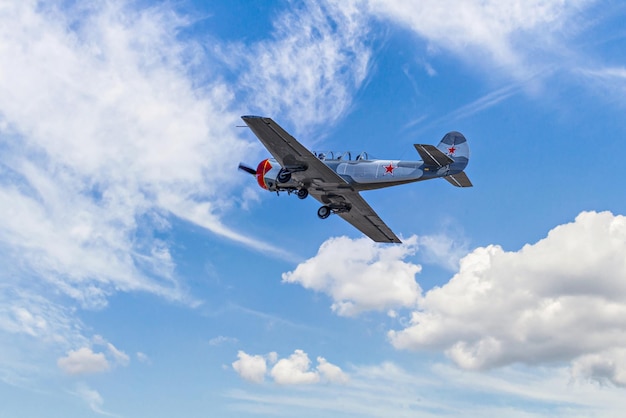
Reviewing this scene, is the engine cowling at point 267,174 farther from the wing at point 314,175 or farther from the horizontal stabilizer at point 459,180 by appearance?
the horizontal stabilizer at point 459,180

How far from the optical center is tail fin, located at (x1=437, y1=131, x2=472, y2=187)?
47188 millimetres

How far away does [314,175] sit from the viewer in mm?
48719

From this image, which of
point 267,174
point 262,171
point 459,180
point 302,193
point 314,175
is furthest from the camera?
point 262,171

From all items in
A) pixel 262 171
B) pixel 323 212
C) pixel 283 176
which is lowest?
pixel 323 212

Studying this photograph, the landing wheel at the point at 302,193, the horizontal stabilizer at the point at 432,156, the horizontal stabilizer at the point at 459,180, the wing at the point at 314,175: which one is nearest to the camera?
the wing at the point at 314,175

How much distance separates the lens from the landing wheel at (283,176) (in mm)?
48938

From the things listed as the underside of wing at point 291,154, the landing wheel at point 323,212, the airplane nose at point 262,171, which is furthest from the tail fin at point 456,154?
the airplane nose at point 262,171

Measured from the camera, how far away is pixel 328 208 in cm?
5247

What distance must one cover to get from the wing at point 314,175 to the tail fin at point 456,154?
6.45 metres

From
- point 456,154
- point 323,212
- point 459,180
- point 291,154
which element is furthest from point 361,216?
point 456,154

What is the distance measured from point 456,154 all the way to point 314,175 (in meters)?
8.90

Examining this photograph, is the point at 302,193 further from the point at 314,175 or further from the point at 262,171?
the point at 262,171

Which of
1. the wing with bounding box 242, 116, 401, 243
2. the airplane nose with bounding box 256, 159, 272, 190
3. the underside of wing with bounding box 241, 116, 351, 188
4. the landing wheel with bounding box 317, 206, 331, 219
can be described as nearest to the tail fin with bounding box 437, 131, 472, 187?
the wing with bounding box 242, 116, 401, 243

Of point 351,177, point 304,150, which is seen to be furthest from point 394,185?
point 304,150
